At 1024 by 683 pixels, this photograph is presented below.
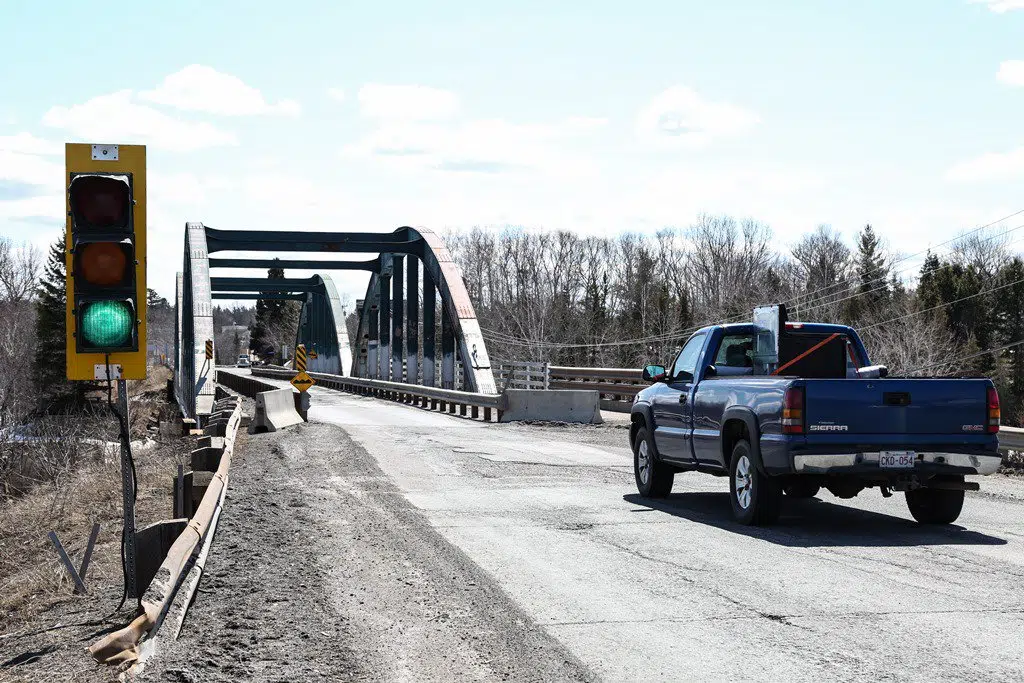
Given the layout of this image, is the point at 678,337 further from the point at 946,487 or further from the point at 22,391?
the point at 946,487

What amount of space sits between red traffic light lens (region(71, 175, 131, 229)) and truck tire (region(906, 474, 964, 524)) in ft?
22.4

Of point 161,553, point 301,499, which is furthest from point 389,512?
point 161,553

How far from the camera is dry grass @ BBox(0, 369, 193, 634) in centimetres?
941

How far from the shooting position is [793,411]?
926 centimetres

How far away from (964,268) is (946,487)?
72.1 meters

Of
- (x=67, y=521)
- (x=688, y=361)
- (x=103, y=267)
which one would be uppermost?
(x=103, y=267)

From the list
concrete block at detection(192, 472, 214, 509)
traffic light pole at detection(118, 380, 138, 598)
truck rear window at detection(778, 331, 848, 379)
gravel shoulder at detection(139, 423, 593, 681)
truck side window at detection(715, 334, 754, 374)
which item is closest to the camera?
gravel shoulder at detection(139, 423, 593, 681)

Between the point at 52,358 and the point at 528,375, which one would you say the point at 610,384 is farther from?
the point at 52,358

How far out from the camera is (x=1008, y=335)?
7006cm

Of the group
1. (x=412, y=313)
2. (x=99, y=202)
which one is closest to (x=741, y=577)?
(x=99, y=202)

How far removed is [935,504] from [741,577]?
11.1ft

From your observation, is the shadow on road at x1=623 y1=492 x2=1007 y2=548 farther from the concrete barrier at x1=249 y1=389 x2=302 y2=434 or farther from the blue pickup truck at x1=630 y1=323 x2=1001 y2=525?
the concrete barrier at x1=249 y1=389 x2=302 y2=434

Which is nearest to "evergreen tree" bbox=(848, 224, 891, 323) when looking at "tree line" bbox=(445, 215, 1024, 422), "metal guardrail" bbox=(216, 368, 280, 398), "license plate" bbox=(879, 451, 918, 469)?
"tree line" bbox=(445, 215, 1024, 422)

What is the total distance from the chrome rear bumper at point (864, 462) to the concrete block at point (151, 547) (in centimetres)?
486
